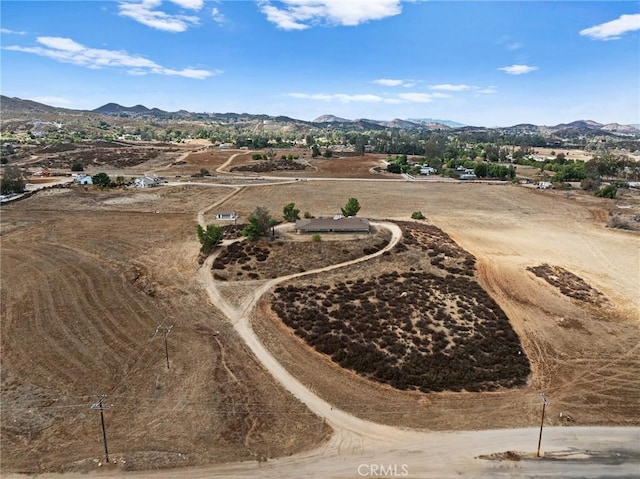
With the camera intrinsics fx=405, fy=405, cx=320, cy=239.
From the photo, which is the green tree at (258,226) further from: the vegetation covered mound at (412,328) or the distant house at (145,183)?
the distant house at (145,183)

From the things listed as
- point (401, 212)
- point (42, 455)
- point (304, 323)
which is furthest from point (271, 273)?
point (401, 212)

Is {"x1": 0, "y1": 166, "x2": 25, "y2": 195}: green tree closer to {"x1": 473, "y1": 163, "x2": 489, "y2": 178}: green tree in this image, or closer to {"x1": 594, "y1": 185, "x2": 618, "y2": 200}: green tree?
{"x1": 473, "y1": 163, "x2": 489, "y2": 178}: green tree

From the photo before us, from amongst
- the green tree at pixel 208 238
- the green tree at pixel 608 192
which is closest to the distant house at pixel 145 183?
the green tree at pixel 208 238

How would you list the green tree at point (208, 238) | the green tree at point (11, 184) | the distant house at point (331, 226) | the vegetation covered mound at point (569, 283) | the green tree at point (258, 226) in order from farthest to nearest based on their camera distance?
the green tree at point (11, 184), the distant house at point (331, 226), the green tree at point (258, 226), the green tree at point (208, 238), the vegetation covered mound at point (569, 283)

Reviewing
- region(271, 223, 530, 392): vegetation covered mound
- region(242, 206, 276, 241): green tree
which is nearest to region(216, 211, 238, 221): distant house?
region(242, 206, 276, 241): green tree

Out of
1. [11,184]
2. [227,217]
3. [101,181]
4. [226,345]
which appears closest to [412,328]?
[226,345]

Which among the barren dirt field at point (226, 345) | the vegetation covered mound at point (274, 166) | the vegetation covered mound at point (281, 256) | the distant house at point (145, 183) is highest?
the vegetation covered mound at point (274, 166)

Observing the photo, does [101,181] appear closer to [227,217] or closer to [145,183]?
[145,183]
